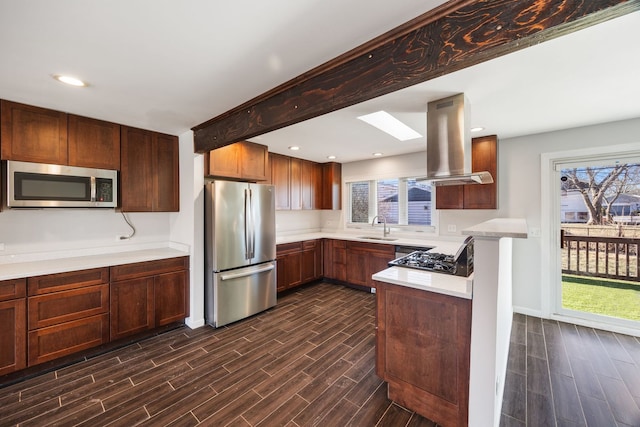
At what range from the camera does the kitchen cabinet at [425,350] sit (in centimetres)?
161

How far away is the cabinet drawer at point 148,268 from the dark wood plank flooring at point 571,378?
10.8 feet

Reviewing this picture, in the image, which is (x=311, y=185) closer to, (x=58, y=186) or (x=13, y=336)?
(x=58, y=186)

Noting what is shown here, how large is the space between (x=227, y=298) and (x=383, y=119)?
A: 2.77 m

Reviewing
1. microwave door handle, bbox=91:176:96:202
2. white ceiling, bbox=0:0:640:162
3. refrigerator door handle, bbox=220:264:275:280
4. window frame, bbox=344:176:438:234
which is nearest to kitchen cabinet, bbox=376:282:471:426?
white ceiling, bbox=0:0:640:162

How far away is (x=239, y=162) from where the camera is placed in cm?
354

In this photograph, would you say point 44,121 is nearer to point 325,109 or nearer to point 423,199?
point 325,109

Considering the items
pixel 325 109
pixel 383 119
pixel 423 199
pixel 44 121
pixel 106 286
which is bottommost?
pixel 106 286

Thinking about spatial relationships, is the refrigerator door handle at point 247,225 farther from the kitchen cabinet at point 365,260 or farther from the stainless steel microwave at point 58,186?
the kitchen cabinet at point 365,260

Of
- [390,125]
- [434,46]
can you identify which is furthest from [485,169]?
[434,46]

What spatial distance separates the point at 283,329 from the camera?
3027 mm

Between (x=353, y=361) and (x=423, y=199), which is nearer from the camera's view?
(x=353, y=361)

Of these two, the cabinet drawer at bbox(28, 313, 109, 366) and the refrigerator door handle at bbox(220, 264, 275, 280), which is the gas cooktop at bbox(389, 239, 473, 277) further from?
the cabinet drawer at bbox(28, 313, 109, 366)

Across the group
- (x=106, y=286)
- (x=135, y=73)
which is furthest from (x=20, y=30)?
(x=106, y=286)

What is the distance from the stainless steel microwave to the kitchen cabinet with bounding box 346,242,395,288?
3.34 m
